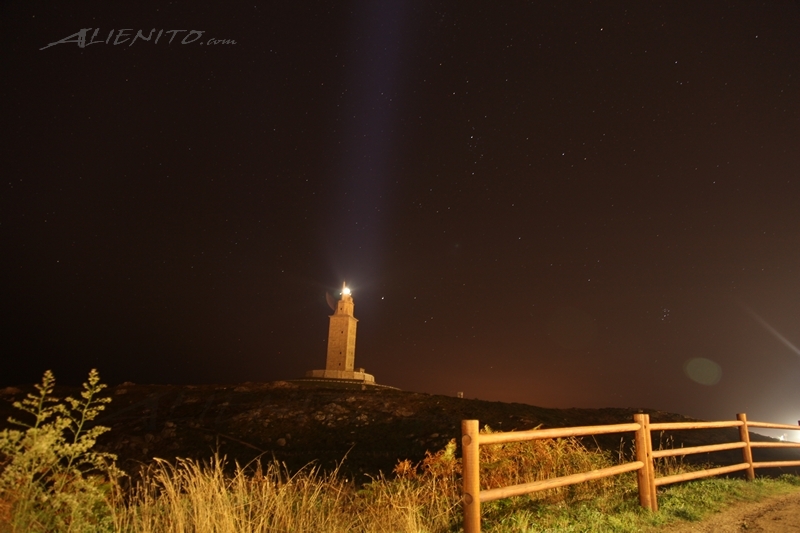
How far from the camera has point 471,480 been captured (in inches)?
182

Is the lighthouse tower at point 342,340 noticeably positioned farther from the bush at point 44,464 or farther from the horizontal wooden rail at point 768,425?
the bush at point 44,464

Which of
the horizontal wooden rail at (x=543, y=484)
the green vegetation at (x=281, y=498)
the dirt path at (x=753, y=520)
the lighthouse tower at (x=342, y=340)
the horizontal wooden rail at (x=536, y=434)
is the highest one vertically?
the lighthouse tower at (x=342, y=340)

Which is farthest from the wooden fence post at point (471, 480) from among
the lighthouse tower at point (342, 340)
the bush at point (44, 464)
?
the lighthouse tower at point (342, 340)

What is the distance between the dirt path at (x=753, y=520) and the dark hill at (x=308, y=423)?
9.81 meters

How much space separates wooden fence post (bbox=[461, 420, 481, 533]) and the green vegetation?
79 cm

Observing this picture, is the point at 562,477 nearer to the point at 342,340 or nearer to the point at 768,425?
the point at 768,425

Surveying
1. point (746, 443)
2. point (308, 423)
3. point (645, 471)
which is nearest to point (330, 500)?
point (645, 471)

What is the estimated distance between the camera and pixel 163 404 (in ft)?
78.0

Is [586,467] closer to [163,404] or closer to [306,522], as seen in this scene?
[306,522]

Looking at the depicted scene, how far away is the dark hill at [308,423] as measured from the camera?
671 inches

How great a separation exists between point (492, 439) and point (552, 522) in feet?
5.54

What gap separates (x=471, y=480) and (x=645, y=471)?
336 centimetres

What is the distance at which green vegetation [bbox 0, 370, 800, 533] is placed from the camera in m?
4.05

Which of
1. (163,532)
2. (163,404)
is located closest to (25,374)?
(163,404)
